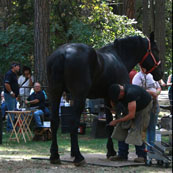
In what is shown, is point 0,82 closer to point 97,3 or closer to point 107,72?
point 97,3

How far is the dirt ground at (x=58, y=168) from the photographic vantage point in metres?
8.30

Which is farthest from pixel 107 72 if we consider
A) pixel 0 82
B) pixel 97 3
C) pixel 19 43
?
pixel 0 82

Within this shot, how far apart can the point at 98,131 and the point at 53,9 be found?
8299 mm

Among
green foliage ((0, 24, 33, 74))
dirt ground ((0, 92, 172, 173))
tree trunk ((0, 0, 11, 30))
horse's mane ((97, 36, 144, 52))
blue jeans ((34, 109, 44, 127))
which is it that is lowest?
dirt ground ((0, 92, 172, 173))

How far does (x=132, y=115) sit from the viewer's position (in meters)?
8.74

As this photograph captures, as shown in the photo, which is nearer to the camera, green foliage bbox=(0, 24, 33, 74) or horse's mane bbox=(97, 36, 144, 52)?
horse's mane bbox=(97, 36, 144, 52)

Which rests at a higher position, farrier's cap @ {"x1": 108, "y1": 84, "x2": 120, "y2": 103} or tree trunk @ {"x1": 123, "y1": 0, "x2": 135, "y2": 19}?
tree trunk @ {"x1": 123, "y1": 0, "x2": 135, "y2": 19}

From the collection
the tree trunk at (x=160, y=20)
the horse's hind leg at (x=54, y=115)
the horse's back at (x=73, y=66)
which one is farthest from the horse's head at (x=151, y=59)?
the tree trunk at (x=160, y=20)

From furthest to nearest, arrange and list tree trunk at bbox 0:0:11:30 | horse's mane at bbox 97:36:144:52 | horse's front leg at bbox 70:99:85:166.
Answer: tree trunk at bbox 0:0:11:30 → horse's mane at bbox 97:36:144:52 → horse's front leg at bbox 70:99:85:166

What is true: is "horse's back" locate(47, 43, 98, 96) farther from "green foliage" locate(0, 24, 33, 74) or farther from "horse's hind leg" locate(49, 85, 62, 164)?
"green foliage" locate(0, 24, 33, 74)

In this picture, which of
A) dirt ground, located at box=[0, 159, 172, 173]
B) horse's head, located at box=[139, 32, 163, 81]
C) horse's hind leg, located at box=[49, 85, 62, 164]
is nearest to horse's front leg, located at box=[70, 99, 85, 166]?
dirt ground, located at box=[0, 159, 172, 173]

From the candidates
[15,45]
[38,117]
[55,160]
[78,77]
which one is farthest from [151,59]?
[15,45]

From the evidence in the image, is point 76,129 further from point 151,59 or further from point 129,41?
point 151,59

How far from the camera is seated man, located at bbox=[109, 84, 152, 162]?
8.74 m
